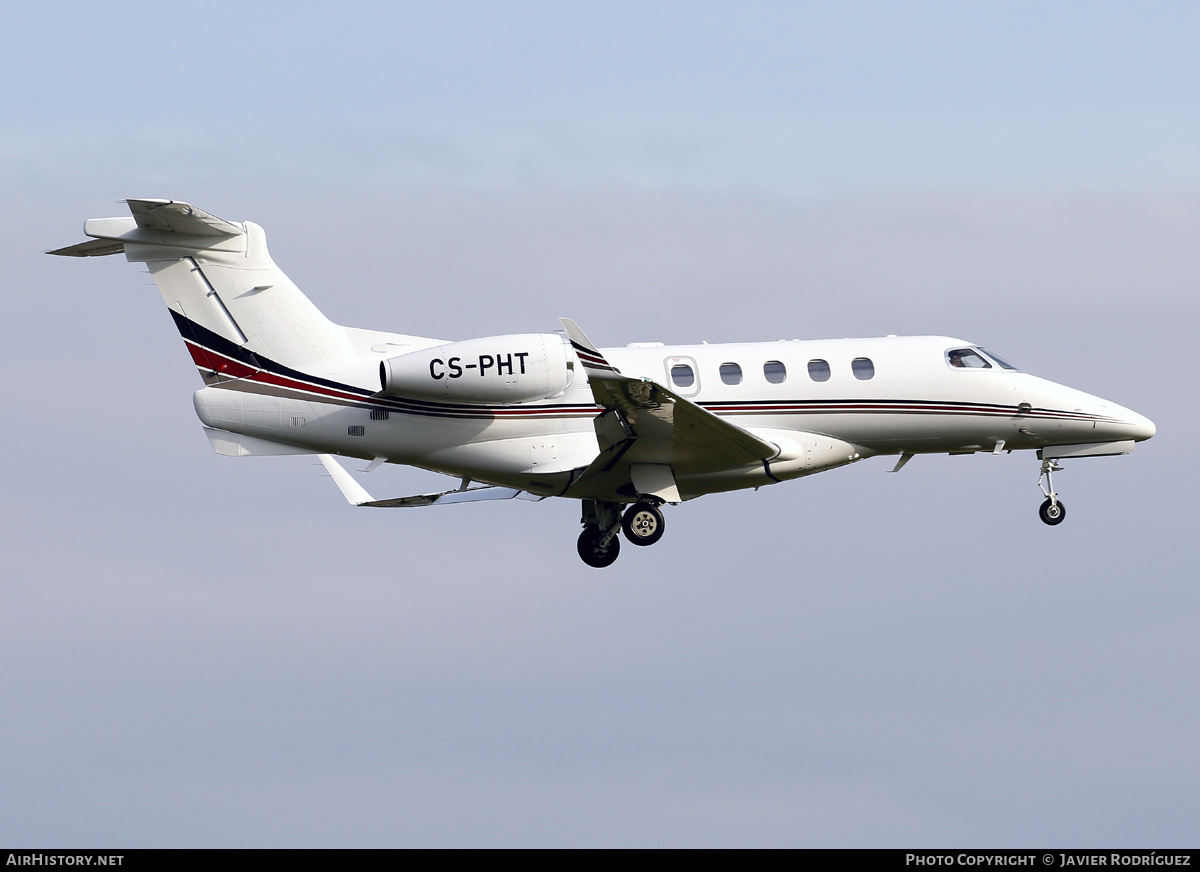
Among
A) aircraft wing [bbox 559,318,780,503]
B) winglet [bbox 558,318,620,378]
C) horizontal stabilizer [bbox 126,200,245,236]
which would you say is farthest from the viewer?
horizontal stabilizer [bbox 126,200,245,236]

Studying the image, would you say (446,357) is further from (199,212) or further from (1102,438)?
(1102,438)

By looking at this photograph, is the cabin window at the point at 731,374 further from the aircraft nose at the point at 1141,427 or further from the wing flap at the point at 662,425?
the aircraft nose at the point at 1141,427

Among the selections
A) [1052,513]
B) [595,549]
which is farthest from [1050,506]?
[595,549]

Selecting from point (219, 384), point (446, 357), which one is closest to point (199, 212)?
point (219, 384)

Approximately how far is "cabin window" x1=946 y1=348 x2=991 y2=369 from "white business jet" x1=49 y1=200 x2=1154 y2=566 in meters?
0.11

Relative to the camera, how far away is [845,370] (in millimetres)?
25797

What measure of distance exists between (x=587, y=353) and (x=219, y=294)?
249 inches

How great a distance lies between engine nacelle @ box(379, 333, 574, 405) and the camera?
23.9 meters

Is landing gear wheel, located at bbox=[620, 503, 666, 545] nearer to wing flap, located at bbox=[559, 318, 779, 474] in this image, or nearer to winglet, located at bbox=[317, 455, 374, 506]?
wing flap, located at bbox=[559, 318, 779, 474]

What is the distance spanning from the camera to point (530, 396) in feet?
80.4

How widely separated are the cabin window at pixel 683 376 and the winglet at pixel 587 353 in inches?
114

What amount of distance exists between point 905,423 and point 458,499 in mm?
8257

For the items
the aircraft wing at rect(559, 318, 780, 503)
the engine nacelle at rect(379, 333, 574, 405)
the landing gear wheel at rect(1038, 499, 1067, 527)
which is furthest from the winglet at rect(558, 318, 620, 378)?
the landing gear wheel at rect(1038, 499, 1067, 527)

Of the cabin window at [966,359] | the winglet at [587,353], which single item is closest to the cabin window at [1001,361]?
the cabin window at [966,359]
